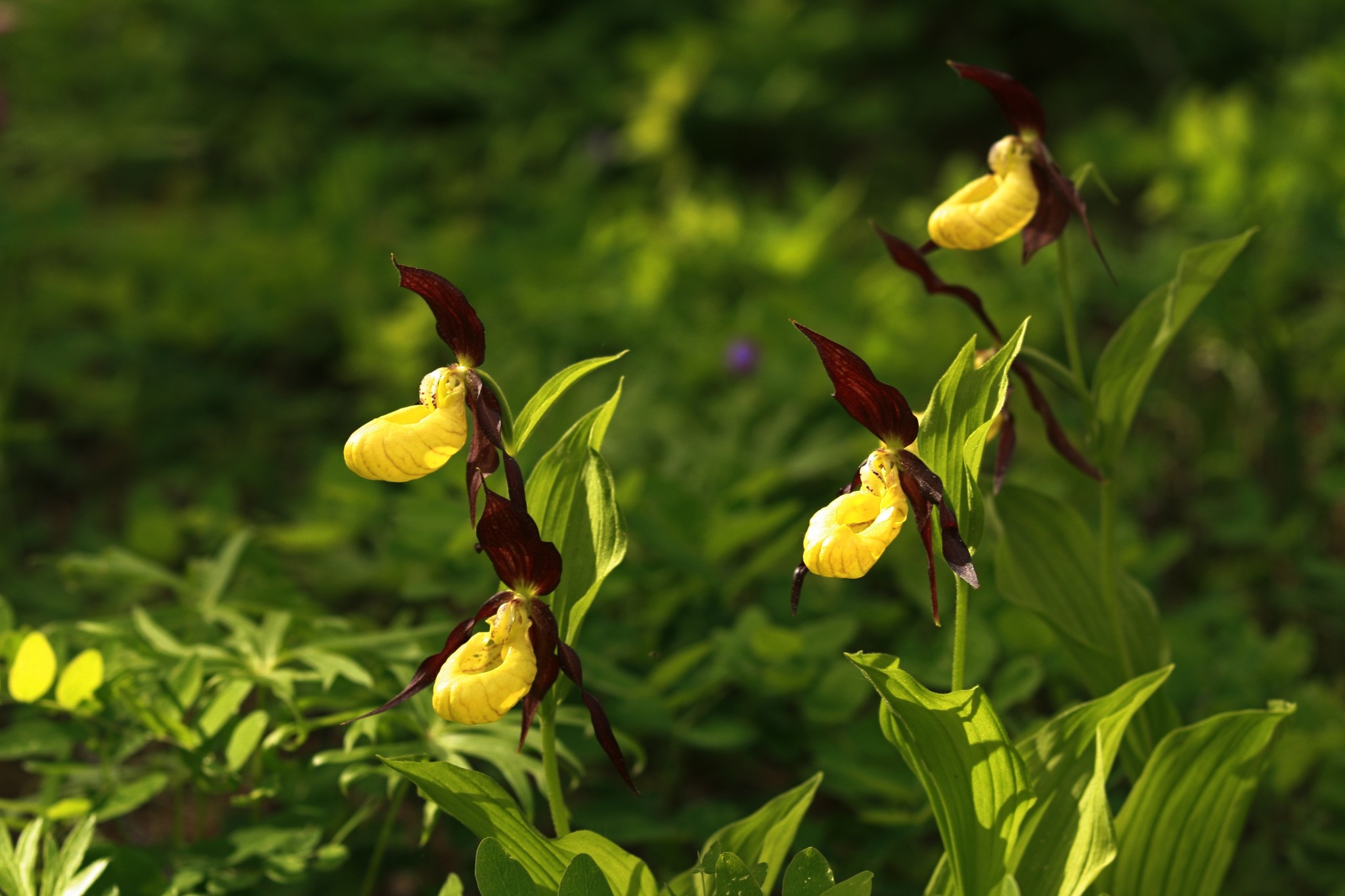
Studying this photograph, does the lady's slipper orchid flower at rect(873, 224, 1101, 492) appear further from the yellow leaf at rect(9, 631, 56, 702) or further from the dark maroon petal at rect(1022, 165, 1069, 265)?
the yellow leaf at rect(9, 631, 56, 702)

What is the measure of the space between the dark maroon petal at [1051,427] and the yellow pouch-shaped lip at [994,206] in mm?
146

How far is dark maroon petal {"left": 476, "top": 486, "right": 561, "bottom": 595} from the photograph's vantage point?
84 centimetres

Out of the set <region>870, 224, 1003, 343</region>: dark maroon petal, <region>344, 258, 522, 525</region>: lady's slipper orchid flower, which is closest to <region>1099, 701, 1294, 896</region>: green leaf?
<region>870, 224, 1003, 343</region>: dark maroon petal

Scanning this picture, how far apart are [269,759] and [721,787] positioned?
0.69m

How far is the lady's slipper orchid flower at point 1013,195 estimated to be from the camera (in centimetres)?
101

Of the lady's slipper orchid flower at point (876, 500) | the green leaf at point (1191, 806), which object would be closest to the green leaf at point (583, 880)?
the lady's slipper orchid flower at point (876, 500)

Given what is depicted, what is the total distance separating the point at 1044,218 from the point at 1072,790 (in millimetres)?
532

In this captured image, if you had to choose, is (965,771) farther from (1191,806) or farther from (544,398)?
(544,398)

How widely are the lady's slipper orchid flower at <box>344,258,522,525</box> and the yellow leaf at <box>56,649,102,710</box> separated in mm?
445

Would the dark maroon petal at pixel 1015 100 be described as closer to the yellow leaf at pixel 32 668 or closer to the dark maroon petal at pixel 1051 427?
the dark maroon petal at pixel 1051 427

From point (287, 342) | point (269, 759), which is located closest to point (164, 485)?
point (287, 342)

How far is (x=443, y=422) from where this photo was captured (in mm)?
871

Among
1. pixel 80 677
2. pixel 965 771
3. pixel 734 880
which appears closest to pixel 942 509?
pixel 965 771

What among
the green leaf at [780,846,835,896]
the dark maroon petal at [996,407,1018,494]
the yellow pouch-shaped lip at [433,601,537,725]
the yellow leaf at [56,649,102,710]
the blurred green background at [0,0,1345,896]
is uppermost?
the dark maroon petal at [996,407,1018,494]
